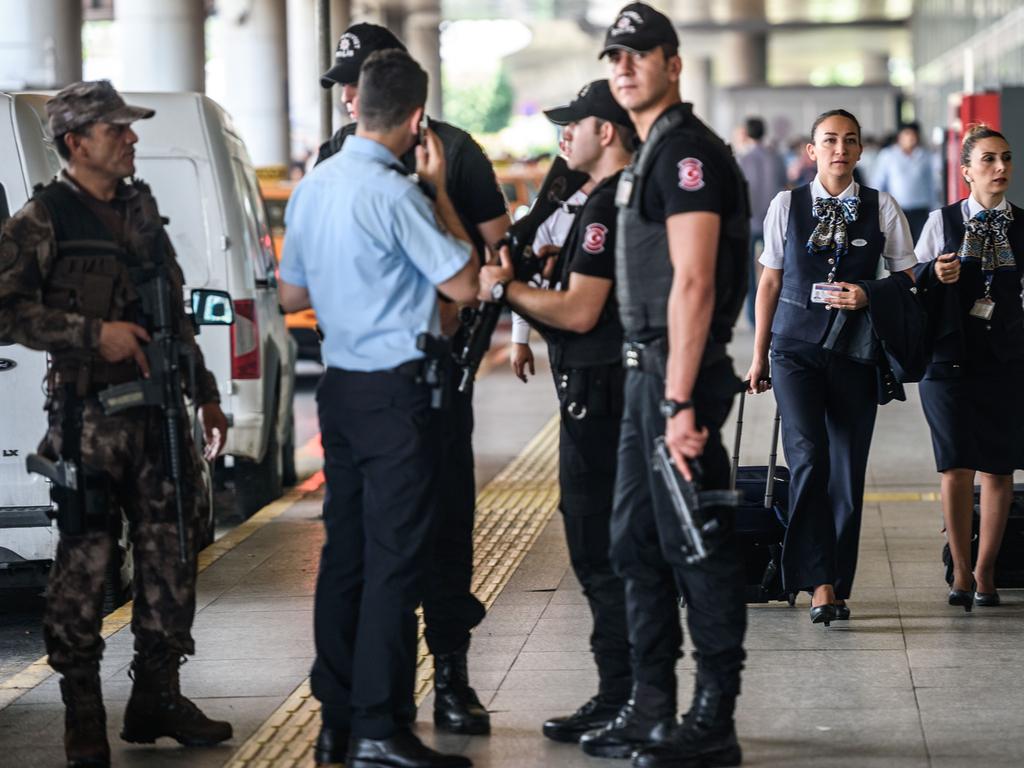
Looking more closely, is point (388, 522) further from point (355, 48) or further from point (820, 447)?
point (820, 447)

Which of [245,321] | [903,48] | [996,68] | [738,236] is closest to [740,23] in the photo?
[903,48]

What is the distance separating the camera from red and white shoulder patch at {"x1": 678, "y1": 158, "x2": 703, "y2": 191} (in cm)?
507

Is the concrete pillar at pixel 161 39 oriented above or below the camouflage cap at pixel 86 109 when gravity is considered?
above

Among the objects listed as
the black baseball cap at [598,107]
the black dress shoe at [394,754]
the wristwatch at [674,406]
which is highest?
the black baseball cap at [598,107]

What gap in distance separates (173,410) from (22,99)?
2.73m

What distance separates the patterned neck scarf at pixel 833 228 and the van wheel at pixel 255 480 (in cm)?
434

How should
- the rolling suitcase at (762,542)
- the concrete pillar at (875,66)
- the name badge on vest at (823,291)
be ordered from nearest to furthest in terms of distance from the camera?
the name badge on vest at (823,291) < the rolling suitcase at (762,542) < the concrete pillar at (875,66)


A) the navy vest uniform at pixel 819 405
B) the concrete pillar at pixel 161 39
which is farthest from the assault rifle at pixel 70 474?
the concrete pillar at pixel 161 39

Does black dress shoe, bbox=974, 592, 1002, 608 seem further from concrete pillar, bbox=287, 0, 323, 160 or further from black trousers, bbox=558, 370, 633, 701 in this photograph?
concrete pillar, bbox=287, 0, 323, 160

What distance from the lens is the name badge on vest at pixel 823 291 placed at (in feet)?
22.7

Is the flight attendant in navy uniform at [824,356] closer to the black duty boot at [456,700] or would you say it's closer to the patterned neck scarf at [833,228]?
the patterned neck scarf at [833,228]

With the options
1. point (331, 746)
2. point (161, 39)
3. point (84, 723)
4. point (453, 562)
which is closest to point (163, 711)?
point (84, 723)

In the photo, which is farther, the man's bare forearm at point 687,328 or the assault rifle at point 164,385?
the assault rifle at point 164,385

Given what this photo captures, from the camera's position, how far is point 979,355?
7340 mm
